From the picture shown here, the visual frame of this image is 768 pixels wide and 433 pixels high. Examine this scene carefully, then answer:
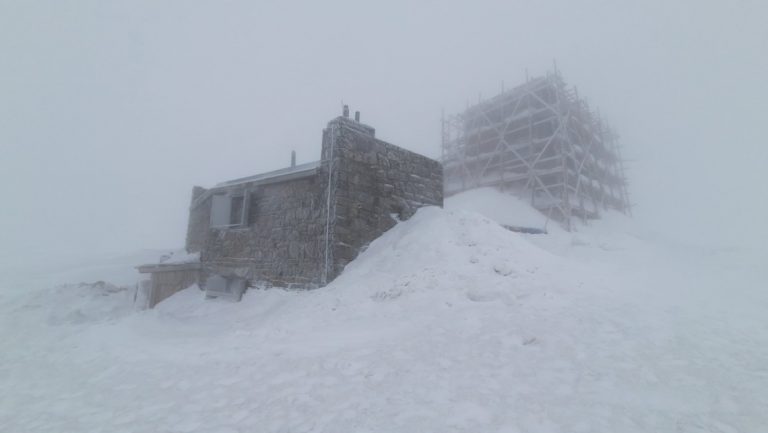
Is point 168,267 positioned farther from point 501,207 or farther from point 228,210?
point 501,207

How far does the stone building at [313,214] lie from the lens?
322 inches

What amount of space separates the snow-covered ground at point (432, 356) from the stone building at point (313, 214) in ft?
2.52

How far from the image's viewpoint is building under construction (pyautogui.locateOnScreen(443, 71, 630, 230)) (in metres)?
24.1

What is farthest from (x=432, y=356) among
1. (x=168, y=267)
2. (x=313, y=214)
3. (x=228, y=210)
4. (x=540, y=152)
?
(x=540, y=152)

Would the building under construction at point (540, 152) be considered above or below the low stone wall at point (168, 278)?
above

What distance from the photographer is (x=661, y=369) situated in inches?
136

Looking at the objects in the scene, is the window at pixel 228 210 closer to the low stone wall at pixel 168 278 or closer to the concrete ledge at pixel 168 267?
the concrete ledge at pixel 168 267

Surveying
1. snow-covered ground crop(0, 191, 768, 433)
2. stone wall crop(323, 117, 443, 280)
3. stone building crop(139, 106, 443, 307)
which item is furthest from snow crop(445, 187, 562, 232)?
snow-covered ground crop(0, 191, 768, 433)

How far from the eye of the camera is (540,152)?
24.3 metres

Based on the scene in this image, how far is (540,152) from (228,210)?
21.1m

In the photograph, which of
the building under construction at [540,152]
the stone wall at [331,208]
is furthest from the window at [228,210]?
the building under construction at [540,152]

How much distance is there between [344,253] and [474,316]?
12.5 ft

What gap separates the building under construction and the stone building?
1678cm

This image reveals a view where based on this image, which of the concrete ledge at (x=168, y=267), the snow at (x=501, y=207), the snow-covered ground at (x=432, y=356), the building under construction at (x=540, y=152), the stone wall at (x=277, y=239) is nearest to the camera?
the snow-covered ground at (x=432, y=356)
